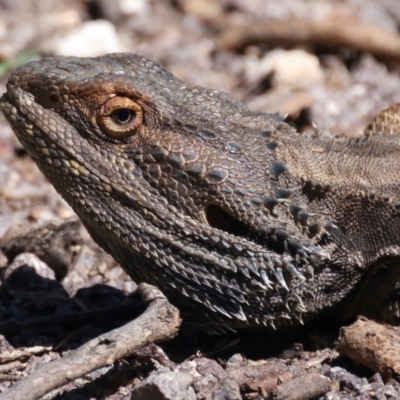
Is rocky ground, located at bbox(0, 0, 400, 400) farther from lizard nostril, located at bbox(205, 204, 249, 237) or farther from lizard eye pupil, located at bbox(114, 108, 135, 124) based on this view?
lizard eye pupil, located at bbox(114, 108, 135, 124)

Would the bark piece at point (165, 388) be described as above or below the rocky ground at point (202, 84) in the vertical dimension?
below

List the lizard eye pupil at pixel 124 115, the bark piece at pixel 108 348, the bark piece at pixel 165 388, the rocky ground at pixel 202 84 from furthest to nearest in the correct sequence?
1. the lizard eye pupil at pixel 124 115
2. the rocky ground at pixel 202 84
3. the bark piece at pixel 165 388
4. the bark piece at pixel 108 348

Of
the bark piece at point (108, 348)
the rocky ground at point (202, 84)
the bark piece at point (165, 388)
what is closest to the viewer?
the bark piece at point (108, 348)

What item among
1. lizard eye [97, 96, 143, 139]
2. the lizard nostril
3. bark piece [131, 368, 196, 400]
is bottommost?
bark piece [131, 368, 196, 400]

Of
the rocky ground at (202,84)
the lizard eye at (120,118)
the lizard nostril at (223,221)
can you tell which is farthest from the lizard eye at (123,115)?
the rocky ground at (202,84)

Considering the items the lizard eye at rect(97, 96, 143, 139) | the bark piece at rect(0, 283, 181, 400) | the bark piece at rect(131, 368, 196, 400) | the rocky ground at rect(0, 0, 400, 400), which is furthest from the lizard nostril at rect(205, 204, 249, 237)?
the bark piece at rect(131, 368, 196, 400)

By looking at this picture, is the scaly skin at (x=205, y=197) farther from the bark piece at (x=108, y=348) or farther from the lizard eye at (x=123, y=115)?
the bark piece at (x=108, y=348)
